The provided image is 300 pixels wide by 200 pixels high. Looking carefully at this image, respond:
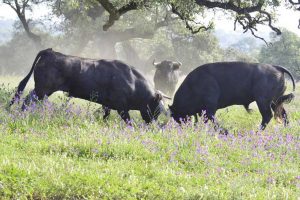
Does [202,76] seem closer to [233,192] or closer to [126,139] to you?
[126,139]

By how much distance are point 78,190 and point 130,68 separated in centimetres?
748

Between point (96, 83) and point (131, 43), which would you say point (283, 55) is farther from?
point (96, 83)

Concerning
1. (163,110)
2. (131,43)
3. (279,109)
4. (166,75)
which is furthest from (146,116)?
(131,43)

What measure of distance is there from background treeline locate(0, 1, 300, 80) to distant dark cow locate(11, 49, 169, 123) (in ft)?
96.4

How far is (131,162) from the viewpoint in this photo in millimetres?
7078

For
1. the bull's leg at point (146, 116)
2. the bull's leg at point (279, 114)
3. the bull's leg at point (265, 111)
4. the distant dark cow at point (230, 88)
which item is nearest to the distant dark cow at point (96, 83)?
the bull's leg at point (146, 116)

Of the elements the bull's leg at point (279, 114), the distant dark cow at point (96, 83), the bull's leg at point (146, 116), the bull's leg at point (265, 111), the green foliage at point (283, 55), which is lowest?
the green foliage at point (283, 55)

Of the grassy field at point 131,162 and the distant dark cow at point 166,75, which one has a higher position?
the grassy field at point 131,162

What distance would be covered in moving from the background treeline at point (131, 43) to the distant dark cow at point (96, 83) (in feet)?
96.4

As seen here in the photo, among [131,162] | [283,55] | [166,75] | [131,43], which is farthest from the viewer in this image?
[283,55]

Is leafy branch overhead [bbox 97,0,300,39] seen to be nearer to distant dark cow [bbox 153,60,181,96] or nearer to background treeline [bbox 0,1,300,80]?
distant dark cow [bbox 153,60,181,96]

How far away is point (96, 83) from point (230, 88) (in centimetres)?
409

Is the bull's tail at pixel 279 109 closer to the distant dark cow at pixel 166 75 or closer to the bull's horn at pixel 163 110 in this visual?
the bull's horn at pixel 163 110

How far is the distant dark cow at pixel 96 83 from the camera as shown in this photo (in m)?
11.9
